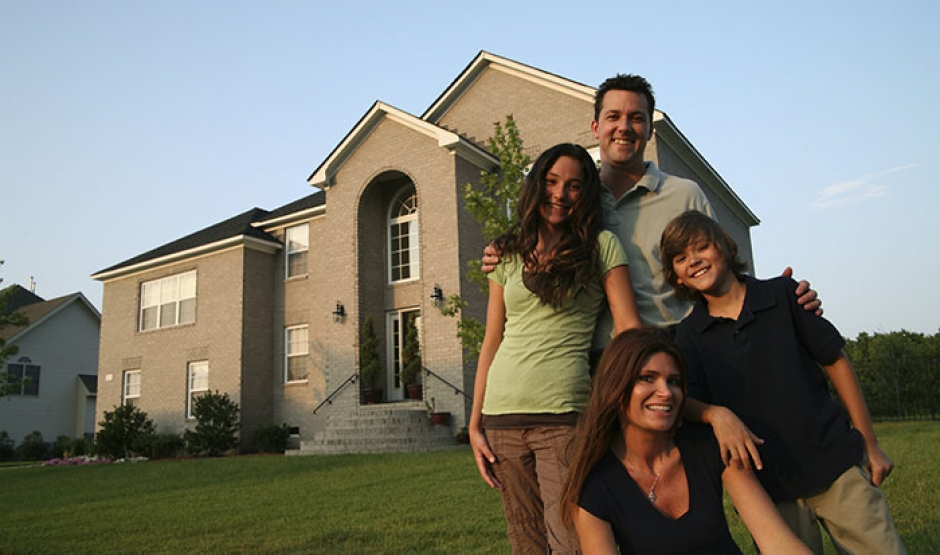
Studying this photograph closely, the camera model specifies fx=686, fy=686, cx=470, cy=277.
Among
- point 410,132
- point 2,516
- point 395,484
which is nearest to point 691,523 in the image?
point 395,484

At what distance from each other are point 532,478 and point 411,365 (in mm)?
13381

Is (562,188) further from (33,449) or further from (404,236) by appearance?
(33,449)

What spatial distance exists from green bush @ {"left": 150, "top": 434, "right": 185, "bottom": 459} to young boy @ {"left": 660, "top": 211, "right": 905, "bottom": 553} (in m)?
18.7

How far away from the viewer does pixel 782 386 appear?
2396mm

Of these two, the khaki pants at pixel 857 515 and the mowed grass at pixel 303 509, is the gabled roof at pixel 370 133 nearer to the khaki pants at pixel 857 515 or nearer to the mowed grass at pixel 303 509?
the mowed grass at pixel 303 509

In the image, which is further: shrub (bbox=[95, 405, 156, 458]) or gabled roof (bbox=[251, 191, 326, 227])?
gabled roof (bbox=[251, 191, 326, 227])

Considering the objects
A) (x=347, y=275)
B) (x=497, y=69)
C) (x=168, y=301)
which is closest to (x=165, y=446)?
(x=168, y=301)

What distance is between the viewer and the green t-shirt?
2.51m

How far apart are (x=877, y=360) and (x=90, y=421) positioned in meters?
31.4

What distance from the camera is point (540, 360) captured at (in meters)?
2.55

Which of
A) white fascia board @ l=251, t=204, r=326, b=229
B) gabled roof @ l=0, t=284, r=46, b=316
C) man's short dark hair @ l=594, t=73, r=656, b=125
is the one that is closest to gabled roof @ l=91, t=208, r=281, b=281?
white fascia board @ l=251, t=204, r=326, b=229

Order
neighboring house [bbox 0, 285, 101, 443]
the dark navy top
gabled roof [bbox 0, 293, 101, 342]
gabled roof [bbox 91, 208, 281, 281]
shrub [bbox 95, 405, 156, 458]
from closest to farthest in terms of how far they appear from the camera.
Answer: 1. the dark navy top
2. shrub [bbox 95, 405, 156, 458]
3. gabled roof [bbox 91, 208, 281, 281]
4. neighboring house [bbox 0, 285, 101, 443]
5. gabled roof [bbox 0, 293, 101, 342]

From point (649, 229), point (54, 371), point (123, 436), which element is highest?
point (54, 371)

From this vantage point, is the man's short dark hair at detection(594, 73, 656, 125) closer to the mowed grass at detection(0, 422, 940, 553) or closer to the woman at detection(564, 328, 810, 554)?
the woman at detection(564, 328, 810, 554)
